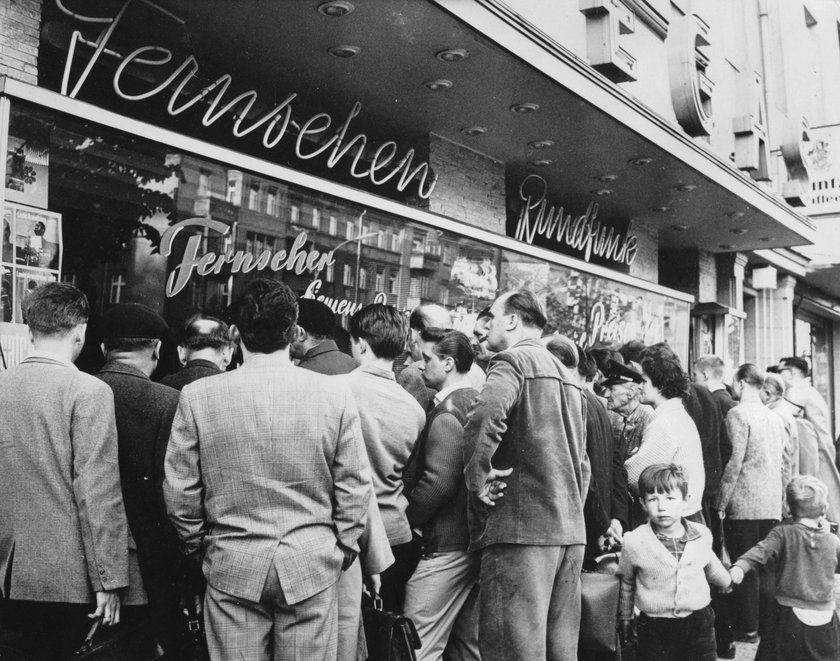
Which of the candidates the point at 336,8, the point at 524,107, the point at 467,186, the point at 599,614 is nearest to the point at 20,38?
the point at 336,8

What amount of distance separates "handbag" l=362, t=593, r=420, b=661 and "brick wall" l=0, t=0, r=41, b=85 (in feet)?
12.2

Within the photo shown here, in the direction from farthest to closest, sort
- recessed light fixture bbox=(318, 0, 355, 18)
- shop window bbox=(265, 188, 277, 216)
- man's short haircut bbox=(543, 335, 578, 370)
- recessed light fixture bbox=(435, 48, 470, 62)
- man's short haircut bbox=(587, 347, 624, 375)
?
1. recessed light fixture bbox=(435, 48, 470, 62)
2. man's short haircut bbox=(587, 347, 624, 375)
3. shop window bbox=(265, 188, 277, 216)
4. recessed light fixture bbox=(318, 0, 355, 18)
5. man's short haircut bbox=(543, 335, 578, 370)

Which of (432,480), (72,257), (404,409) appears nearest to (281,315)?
(404,409)

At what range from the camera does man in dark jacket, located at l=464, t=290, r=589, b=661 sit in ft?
12.3

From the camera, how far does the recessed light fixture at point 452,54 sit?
20.4 feet

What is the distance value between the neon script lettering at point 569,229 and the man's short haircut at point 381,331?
5.91m

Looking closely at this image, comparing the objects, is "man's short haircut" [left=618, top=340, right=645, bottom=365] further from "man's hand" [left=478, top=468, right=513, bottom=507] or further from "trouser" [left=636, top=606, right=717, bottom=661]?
"man's hand" [left=478, top=468, right=513, bottom=507]

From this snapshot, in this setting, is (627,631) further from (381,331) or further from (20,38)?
(20,38)

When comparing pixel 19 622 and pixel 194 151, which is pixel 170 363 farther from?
pixel 19 622

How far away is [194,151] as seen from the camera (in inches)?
203

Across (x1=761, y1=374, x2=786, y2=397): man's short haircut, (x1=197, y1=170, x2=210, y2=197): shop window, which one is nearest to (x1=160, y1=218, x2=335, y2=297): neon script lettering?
(x1=197, y1=170, x2=210, y2=197): shop window

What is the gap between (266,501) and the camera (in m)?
2.88

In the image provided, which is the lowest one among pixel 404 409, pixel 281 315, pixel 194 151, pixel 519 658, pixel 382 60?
pixel 519 658

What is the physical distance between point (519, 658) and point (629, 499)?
70.1 inches
